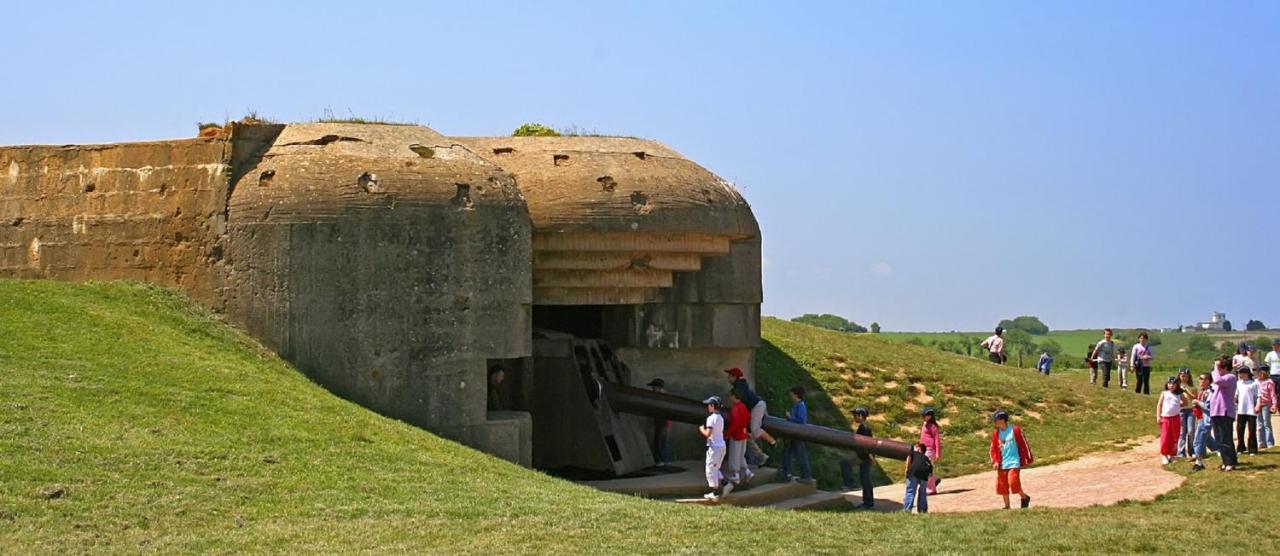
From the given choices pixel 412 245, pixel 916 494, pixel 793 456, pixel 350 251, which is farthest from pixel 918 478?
pixel 350 251

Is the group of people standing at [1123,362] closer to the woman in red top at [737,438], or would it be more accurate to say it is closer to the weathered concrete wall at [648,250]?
the weathered concrete wall at [648,250]

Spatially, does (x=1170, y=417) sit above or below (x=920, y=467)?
above

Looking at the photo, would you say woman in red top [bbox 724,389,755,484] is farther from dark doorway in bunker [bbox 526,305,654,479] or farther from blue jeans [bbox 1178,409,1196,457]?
blue jeans [bbox 1178,409,1196,457]

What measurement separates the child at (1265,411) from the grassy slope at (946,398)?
2.56m

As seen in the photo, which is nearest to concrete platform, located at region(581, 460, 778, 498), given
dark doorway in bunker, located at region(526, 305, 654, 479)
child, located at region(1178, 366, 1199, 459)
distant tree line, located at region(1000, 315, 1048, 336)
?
dark doorway in bunker, located at region(526, 305, 654, 479)

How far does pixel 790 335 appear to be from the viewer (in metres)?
28.4

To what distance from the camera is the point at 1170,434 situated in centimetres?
1969

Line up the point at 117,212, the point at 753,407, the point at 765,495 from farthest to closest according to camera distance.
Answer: the point at 753,407
the point at 765,495
the point at 117,212

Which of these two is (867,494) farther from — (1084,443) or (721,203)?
(1084,443)

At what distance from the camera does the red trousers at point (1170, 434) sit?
64.3 feet

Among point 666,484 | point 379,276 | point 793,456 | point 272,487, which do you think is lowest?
point 666,484

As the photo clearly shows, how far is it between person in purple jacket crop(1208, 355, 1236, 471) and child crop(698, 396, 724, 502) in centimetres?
555

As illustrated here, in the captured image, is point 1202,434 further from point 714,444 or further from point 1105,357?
point 1105,357

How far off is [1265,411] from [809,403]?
6.51 m
